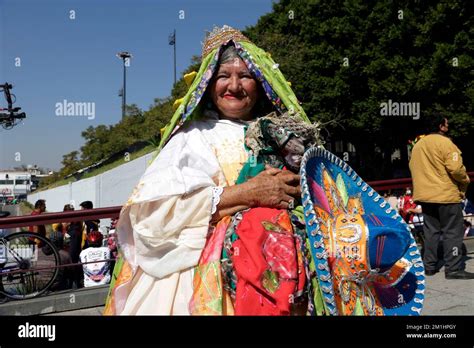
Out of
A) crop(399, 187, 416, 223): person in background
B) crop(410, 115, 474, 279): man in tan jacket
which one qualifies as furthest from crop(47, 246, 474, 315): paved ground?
crop(399, 187, 416, 223): person in background

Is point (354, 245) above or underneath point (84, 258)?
above

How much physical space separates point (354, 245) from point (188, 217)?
1.85 feet

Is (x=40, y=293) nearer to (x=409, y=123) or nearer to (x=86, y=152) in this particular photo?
(x=409, y=123)

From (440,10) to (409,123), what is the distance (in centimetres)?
383

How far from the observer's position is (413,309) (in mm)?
1783

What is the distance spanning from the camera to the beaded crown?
203 cm

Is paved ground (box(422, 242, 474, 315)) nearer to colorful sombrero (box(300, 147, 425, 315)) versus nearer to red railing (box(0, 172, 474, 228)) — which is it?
colorful sombrero (box(300, 147, 425, 315))

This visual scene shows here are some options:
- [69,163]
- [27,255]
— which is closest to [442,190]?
[27,255]

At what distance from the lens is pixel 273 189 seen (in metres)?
1.72

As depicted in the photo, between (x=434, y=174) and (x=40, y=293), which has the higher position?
(x=434, y=174)

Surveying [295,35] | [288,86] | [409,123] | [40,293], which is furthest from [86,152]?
[288,86]

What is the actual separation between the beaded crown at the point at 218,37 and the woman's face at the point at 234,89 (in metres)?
0.11

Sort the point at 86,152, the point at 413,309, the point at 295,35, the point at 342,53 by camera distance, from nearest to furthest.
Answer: the point at 413,309 < the point at 342,53 < the point at 295,35 < the point at 86,152

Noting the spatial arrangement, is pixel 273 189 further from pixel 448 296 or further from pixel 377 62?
pixel 377 62
